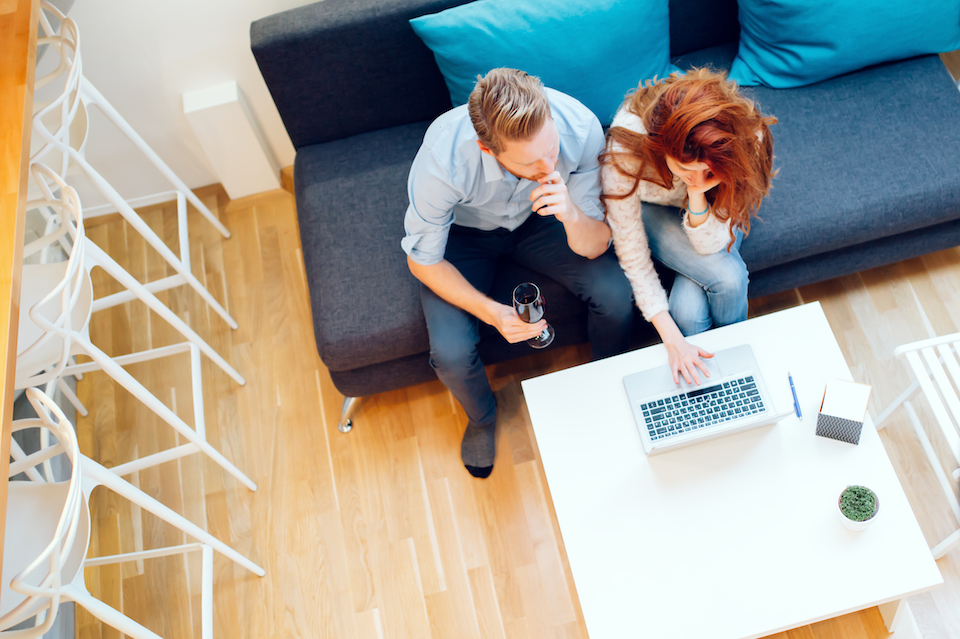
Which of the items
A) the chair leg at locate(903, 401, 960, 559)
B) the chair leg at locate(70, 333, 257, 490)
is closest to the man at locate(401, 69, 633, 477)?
the chair leg at locate(70, 333, 257, 490)

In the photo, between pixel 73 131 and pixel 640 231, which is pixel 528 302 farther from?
pixel 73 131

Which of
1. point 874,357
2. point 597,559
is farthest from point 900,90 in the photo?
point 597,559

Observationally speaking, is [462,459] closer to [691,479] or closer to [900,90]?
[691,479]

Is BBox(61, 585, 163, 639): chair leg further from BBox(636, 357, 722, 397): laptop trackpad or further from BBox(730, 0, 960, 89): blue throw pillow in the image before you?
BBox(730, 0, 960, 89): blue throw pillow

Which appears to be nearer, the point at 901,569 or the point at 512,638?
the point at 901,569

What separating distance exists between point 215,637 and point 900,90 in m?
2.42

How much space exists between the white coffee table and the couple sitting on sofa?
0.57 feet

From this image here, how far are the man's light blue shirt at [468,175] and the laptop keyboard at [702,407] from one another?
0.47 meters

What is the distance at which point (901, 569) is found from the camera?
1319 millimetres

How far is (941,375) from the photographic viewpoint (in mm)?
1573

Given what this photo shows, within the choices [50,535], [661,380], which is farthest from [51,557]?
[661,380]

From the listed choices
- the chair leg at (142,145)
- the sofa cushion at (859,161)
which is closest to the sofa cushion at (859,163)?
the sofa cushion at (859,161)

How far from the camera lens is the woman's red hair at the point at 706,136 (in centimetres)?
132

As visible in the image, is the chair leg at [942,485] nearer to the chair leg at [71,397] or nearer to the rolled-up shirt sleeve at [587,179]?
the rolled-up shirt sleeve at [587,179]
